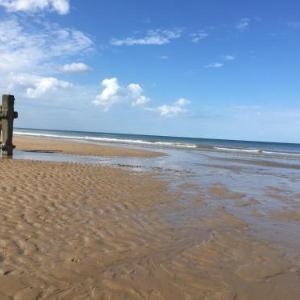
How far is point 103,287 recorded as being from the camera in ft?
13.8

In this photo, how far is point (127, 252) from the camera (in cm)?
540

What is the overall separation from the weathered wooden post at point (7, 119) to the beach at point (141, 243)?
6.47m

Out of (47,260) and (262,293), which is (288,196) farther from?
(47,260)

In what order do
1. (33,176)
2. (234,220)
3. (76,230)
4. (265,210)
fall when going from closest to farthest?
1. (76,230)
2. (234,220)
3. (265,210)
4. (33,176)

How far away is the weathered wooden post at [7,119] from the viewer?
16.3 meters

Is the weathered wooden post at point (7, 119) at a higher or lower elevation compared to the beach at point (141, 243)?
higher

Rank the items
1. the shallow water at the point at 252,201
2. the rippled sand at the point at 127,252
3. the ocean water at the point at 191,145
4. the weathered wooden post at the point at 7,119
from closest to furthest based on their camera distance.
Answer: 1. the rippled sand at the point at 127,252
2. the shallow water at the point at 252,201
3. the weathered wooden post at the point at 7,119
4. the ocean water at the point at 191,145

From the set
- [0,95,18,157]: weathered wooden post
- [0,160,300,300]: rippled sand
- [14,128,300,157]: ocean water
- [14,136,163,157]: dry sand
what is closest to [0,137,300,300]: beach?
[0,160,300,300]: rippled sand

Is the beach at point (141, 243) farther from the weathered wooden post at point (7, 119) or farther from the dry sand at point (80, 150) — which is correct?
the dry sand at point (80, 150)

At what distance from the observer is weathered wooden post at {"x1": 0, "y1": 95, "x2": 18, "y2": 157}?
53.6ft

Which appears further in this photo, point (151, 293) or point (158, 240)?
point (158, 240)

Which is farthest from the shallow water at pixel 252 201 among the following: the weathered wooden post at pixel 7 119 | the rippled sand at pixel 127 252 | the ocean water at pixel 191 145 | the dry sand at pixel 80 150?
the ocean water at pixel 191 145

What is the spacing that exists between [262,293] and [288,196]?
7.51 meters

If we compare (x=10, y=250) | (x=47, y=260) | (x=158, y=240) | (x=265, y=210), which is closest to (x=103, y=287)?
(x=47, y=260)
